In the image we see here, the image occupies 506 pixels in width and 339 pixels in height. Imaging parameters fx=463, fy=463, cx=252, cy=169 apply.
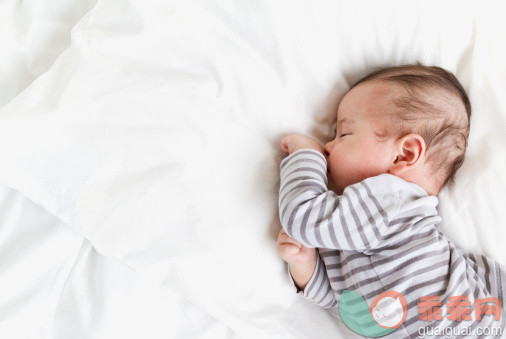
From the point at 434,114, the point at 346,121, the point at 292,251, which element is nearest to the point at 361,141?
the point at 346,121

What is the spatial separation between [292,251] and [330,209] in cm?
12

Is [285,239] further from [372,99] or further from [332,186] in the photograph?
[372,99]

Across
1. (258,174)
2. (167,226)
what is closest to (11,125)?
(167,226)

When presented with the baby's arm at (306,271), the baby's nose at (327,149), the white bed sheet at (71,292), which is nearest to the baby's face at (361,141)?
the baby's nose at (327,149)

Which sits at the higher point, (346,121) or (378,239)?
(346,121)

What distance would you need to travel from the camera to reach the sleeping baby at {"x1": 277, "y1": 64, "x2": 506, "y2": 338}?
90cm

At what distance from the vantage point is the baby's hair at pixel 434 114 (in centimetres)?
100

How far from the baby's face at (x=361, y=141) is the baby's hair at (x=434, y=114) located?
2cm

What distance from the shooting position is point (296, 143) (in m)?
0.98

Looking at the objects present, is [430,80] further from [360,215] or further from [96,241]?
[96,241]

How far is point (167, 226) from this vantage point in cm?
88

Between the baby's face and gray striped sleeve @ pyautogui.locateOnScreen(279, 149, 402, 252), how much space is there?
2.4 inches

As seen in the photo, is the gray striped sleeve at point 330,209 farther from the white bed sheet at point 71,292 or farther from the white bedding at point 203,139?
the white bed sheet at point 71,292

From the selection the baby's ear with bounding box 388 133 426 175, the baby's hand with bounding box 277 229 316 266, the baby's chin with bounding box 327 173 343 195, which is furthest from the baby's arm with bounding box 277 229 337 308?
the baby's ear with bounding box 388 133 426 175
